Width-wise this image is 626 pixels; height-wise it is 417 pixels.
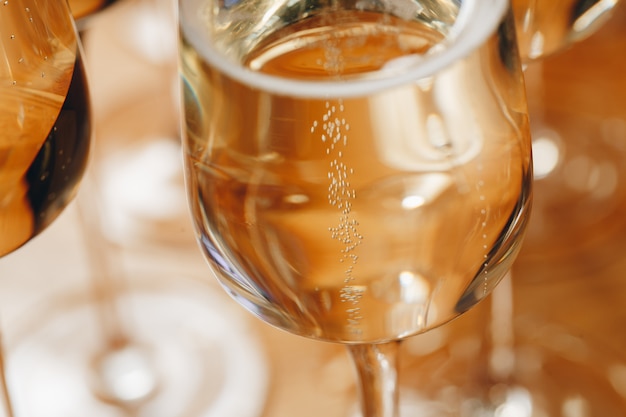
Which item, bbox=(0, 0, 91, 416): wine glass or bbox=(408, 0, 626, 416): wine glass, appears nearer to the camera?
bbox=(0, 0, 91, 416): wine glass

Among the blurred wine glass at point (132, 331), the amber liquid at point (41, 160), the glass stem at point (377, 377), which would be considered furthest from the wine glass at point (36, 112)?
the blurred wine glass at point (132, 331)

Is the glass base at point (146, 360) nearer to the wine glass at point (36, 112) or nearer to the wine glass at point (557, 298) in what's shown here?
the wine glass at point (557, 298)

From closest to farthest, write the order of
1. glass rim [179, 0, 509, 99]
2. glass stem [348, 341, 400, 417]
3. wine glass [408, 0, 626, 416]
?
1. glass rim [179, 0, 509, 99]
2. glass stem [348, 341, 400, 417]
3. wine glass [408, 0, 626, 416]

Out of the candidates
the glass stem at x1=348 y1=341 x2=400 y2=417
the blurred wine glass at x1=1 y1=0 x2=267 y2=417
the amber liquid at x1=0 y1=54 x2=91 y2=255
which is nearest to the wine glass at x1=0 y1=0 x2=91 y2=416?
the amber liquid at x1=0 y1=54 x2=91 y2=255

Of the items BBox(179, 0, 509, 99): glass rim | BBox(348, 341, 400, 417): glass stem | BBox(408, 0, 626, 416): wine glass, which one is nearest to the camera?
BBox(179, 0, 509, 99): glass rim

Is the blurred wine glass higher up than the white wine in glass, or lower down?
lower down

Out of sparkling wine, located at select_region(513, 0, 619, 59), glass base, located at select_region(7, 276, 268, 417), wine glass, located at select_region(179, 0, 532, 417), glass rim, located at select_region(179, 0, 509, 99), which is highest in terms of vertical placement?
glass rim, located at select_region(179, 0, 509, 99)

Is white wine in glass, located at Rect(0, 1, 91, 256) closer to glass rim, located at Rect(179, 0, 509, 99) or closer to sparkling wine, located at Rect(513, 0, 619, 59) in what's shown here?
glass rim, located at Rect(179, 0, 509, 99)

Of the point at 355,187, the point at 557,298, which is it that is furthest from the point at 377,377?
the point at 557,298
